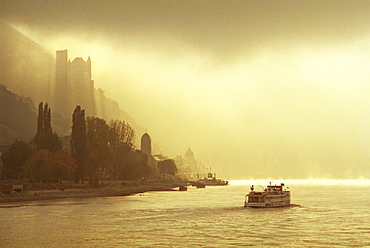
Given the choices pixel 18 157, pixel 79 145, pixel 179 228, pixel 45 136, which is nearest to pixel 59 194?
pixel 79 145

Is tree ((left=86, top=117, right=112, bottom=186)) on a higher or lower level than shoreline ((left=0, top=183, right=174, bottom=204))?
higher

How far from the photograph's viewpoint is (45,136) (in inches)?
7028

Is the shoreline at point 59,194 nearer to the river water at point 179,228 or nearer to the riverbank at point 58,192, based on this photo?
the riverbank at point 58,192

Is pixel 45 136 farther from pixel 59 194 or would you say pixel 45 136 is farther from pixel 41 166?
pixel 59 194

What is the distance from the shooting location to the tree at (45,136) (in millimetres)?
176750

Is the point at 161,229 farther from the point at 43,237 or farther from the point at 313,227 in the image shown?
the point at 313,227

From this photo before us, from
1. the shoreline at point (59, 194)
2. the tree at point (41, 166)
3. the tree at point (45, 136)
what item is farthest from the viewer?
the tree at point (45, 136)

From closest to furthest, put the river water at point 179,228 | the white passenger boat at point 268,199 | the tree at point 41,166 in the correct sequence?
the river water at point 179,228
the white passenger boat at point 268,199
the tree at point 41,166

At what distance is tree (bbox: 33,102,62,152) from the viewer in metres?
177

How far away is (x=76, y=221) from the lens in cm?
8275

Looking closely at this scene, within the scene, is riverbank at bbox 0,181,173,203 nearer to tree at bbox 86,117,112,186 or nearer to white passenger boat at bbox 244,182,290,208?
tree at bbox 86,117,112,186

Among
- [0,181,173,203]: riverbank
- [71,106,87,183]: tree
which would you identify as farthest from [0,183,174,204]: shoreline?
[71,106,87,183]: tree

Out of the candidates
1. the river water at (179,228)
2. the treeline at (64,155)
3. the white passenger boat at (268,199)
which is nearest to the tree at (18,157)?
the treeline at (64,155)

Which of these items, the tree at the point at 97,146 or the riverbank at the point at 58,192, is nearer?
the riverbank at the point at 58,192
